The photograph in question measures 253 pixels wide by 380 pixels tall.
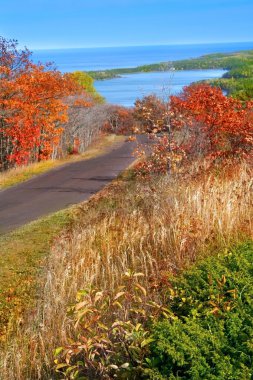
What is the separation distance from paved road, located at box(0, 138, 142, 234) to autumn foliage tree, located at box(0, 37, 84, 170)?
214 cm

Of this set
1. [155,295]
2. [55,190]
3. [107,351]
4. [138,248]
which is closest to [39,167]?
[55,190]

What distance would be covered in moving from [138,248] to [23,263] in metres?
3.83

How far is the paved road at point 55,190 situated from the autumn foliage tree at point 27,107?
2.14 metres

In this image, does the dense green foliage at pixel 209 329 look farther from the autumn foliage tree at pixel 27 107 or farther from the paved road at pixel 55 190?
the autumn foliage tree at pixel 27 107

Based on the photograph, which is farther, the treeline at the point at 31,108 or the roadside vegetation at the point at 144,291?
the treeline at the point at 31,108

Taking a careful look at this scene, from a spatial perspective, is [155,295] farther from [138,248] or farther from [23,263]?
[23,263]

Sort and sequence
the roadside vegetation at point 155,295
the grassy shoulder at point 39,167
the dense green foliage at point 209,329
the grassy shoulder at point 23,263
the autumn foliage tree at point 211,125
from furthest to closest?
the grassy shoulder at point 39,167
the autumn foliage tree at point 211,125
the grassy shoulder at point 23,263
the roadside vegetation at point 155,295
the dense green foliage at point 209,329

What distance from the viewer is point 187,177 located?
372 inches

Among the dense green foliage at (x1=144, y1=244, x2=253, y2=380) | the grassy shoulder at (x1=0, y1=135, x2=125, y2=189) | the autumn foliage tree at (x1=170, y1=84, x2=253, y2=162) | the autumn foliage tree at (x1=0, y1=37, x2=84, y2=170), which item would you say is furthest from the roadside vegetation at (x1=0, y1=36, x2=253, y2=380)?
the autumn foliage tree at (x1=0, y1=37, x2=84, y2=170)

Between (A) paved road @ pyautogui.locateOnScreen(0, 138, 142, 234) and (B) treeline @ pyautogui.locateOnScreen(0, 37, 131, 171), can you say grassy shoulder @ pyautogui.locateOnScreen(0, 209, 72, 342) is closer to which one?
(A) paved road @ pyautogui.locateOnScreen(0, 138, 142, 234)

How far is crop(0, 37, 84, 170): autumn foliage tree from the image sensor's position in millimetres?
22734

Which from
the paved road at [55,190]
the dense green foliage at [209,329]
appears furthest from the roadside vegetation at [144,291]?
the paved road at [55,190]

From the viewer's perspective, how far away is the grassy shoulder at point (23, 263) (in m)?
7.55

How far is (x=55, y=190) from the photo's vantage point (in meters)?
18.5
